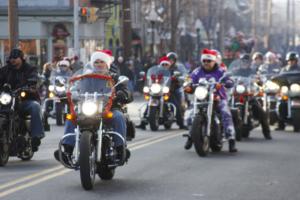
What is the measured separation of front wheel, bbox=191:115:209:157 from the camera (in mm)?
15836

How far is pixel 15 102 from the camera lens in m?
14.8

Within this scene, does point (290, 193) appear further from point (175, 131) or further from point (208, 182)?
point (175, 131)

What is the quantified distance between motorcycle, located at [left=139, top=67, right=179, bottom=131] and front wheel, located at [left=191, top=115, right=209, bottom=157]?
258 inches

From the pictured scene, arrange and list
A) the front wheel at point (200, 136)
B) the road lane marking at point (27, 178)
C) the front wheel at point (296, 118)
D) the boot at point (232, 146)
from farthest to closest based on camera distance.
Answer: the front wheel at point (296, 118) < the boot at point (232, 146) < the front wheel at point (200, 136) < the road lane marking at point (27, 178)

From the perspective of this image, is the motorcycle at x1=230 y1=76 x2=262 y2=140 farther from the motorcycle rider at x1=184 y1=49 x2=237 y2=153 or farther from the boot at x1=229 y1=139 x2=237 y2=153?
the motorcycle rider at x1=184 y1=49 x2=237 y2=153

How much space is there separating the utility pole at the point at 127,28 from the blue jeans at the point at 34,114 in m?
29.0

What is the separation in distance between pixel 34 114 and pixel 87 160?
3.73m

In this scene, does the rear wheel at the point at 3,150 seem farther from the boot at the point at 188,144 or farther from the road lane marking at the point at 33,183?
the boot at the point at 188,144

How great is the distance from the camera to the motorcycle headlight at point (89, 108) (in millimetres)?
11828

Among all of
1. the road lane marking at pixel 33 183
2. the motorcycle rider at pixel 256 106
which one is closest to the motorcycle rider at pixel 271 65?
the motorcycle rider at pixel 256 106

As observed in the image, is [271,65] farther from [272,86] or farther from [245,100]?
[245,100]

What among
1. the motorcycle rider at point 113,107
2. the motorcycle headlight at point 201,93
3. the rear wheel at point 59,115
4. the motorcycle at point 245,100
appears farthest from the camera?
the rear wheel at point 59,115

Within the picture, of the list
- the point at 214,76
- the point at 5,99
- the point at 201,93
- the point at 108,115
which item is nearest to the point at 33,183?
the point at 108,115

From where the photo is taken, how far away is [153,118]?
2266 centimetres
